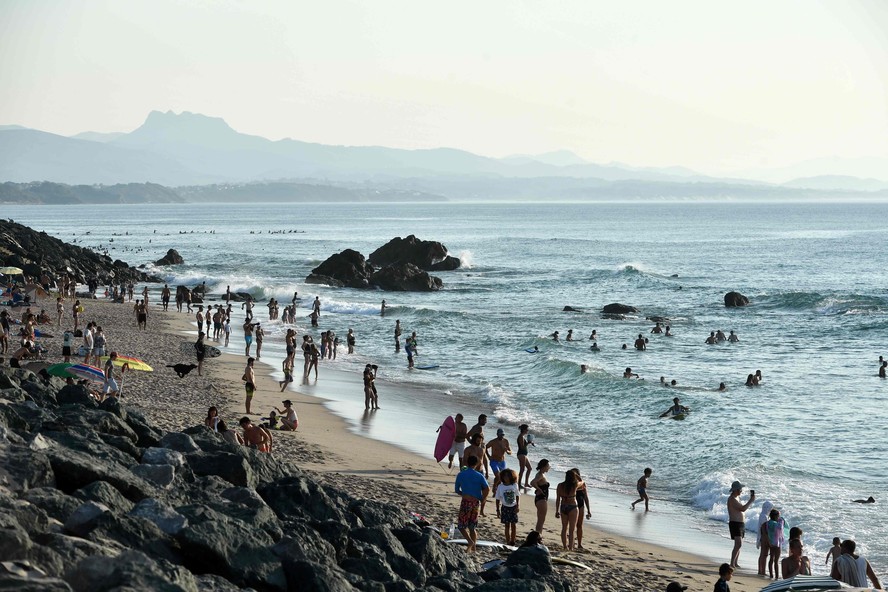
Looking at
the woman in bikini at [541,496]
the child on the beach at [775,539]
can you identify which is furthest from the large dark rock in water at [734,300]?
the woman in bikini at [541,496]

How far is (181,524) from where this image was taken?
832 centimetres

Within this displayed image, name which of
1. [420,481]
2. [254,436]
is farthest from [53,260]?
[254,436]

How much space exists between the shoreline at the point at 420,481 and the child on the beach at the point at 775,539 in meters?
0.32

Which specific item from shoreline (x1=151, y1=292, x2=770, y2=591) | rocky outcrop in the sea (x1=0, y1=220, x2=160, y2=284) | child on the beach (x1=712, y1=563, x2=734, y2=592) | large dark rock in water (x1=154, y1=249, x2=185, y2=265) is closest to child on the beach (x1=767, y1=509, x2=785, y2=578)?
shoreline (x1=151, y1=292, x2=770, y2=591)

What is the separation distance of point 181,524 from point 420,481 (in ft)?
28.8

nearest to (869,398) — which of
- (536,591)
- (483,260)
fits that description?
(536,591)

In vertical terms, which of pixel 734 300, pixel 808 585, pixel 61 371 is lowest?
pixel 734 300

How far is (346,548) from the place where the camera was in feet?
31.7

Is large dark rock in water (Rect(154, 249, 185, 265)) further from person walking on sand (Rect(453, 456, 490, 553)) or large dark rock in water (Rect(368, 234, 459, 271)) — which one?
person walking on sand (Rect(453, 456, 490, 553))

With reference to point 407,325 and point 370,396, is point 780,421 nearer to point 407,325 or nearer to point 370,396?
point 370,396

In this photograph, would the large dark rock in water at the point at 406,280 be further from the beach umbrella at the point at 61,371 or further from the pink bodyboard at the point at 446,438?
the pink bodyboard at the point at 446,438

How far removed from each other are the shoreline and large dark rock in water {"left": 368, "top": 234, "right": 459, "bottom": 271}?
48547 millimetres

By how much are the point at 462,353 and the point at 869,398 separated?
569 inches

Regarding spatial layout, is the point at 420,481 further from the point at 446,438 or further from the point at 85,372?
the point at 85,372
